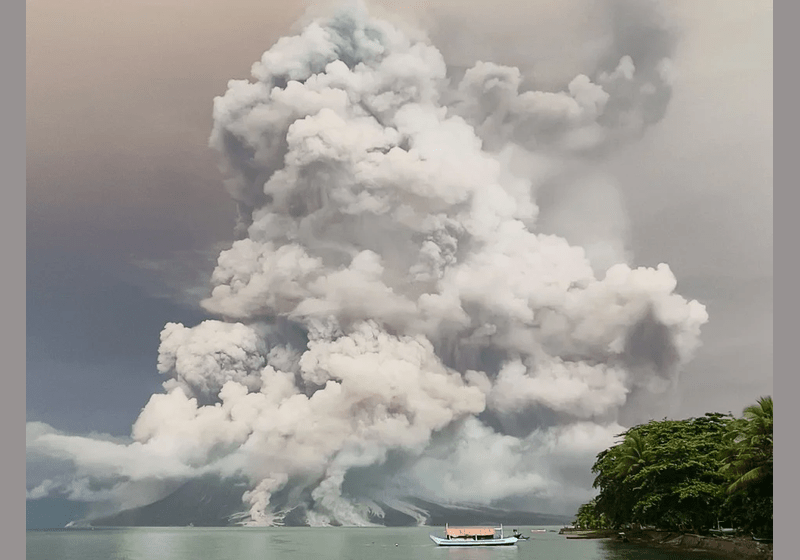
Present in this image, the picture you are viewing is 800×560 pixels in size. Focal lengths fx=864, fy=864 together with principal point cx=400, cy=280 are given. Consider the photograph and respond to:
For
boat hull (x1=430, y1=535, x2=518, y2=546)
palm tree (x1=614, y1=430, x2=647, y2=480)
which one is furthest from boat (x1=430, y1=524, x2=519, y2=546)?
palm tree (x1=614, y1=430, x2=647, y2=480)

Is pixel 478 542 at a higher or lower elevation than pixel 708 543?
lower

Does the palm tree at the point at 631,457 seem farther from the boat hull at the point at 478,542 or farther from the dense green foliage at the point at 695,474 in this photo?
the boat hull at the point at 478,542

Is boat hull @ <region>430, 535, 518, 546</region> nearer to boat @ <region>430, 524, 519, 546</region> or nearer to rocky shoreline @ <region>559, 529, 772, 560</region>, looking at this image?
boat @ <region>430, 524, 519, 546</region>

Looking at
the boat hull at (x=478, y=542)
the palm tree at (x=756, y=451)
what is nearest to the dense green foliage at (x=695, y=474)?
the palm tree at (x=756, y=451)

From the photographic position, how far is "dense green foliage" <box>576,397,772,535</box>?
39.2 m

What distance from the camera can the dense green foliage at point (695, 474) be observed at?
39.2 meters

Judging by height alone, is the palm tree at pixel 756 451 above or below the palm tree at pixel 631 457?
above

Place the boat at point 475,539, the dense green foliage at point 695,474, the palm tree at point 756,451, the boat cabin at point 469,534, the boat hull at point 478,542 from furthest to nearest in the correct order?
1. the boat cabin at point 469,534
2. the boat at point 475,539
3. the boat hull at point 478,542
4. the dense green foliage at point 695,474
5. the palm tree at point 756,451

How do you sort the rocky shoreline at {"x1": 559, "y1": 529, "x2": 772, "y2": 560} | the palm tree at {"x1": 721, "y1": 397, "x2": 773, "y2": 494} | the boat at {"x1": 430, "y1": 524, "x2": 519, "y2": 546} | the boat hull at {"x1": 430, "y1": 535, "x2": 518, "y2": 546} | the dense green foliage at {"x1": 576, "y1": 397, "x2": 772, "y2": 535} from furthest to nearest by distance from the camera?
the boat at {"x1": 430, "y1": 524, "x2": 519, "y2": 546} < the boat hull at {"x1": 430, "y1": 535, "x2": 518, "y2": 546} < the rocky shoreline at {"x1": 559, "y1": 529, "x2": 772, "y2": 560} < the dense green foliage at {"x1": 576, "y1": 397, "x2": 772, "y2": 535} < the palm tree at {"x1": 721, "y1": 397, "x2": 773, "y2": 494}

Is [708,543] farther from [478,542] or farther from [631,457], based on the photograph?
[478,542]

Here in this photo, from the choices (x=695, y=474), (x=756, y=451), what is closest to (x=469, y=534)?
(x=695, y=474)

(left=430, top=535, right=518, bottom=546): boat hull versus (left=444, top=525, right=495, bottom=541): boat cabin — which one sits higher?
(left=444, top=525, right=495, bottom=541): boat cabin

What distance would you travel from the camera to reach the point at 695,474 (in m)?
52.3

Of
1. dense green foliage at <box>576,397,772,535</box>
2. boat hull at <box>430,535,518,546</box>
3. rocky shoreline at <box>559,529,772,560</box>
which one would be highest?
dense green foliage at <box>576,397,772,535</box>
